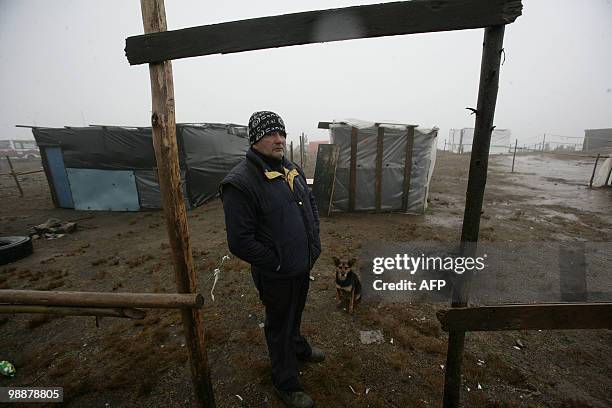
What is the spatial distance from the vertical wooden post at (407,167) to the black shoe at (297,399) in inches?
303

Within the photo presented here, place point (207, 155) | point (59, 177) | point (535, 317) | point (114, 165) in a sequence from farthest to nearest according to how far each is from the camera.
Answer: point (207, 155) < point (59, 177) < point (114, 165) < point (535, 317)

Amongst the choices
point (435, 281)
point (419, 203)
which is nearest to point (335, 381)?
point (435, 281)

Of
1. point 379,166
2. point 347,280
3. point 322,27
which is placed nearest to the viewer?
point 322,27

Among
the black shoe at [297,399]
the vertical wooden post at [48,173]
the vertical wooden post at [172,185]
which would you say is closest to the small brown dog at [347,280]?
the black shoe at [297,399]

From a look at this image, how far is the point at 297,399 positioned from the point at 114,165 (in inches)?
440

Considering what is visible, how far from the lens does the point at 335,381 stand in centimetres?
283

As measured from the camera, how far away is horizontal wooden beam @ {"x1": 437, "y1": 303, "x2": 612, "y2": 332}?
1.60m

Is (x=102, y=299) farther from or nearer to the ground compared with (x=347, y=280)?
farther from the ground

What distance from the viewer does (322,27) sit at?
5.76 ft

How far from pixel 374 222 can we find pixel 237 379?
625 cm

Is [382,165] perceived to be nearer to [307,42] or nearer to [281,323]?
[281,323]

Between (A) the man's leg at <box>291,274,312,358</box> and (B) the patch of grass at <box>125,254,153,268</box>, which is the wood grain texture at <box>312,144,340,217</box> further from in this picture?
(A) the man's leg at <box>291,274,312,358</box>

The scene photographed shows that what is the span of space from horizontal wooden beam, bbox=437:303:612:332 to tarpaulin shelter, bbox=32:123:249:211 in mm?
10235

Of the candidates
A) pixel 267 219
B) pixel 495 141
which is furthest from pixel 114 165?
pixel 495 141
